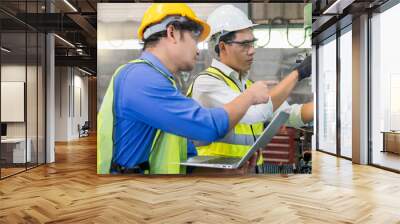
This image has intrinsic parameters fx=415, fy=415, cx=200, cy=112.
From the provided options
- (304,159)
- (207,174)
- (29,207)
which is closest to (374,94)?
(304,159)

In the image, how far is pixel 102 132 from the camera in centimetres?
664

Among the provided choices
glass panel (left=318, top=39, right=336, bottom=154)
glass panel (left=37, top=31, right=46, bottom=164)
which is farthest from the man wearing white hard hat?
glass panel (left=318, top=39, right=336, bottom=154)

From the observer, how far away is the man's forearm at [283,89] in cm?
680

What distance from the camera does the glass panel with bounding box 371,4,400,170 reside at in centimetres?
761

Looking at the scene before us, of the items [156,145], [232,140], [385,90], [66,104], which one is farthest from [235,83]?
[66,104]

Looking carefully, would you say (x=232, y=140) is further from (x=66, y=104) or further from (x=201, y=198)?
(x=66, y=104)

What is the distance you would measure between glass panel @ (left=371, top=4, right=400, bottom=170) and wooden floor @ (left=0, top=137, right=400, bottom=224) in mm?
657

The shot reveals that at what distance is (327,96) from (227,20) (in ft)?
17.7

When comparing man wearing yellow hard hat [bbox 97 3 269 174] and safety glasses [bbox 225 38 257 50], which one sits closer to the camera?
man wearing yellow hard hat [bbox 97 3 269 174]

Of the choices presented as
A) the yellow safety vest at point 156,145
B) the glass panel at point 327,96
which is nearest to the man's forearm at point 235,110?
the yellow safety vest at point 156,145

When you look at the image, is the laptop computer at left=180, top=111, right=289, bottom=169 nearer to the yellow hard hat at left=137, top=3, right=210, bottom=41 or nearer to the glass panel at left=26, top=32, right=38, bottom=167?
the yellow hard hat at left=137, top=3, right=210, bottom=41

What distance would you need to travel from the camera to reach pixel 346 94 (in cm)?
981

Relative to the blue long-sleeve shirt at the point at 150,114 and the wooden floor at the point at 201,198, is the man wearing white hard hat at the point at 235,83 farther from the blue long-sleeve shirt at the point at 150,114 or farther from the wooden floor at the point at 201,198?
the wooden floor at the point at 201,198

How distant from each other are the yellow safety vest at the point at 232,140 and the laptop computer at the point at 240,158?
0.24ft
